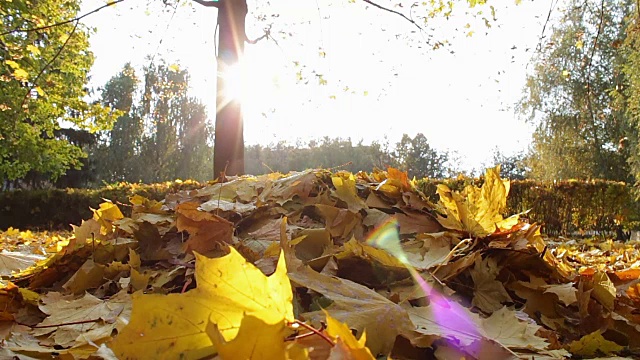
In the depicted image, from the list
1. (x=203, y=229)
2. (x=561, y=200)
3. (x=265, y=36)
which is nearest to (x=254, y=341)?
(x=203, y=229)

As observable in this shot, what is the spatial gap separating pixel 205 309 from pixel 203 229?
742mm

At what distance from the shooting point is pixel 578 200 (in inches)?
422

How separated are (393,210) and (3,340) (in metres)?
1.24

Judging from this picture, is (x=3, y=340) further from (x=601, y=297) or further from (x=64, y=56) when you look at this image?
(x=64, y=56)

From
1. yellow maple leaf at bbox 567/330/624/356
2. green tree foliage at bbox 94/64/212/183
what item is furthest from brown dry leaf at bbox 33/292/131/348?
green tree foliage at bbox 94/64/212/183

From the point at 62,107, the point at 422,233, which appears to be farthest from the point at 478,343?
the point at 62,107

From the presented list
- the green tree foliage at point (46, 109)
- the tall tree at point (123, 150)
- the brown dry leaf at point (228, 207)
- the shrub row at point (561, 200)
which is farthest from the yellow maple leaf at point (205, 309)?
the tall tree at point (123, 150)

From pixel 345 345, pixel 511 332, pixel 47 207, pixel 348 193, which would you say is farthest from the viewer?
pixel 47 207

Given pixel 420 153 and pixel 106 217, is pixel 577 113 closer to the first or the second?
pixel 420 153

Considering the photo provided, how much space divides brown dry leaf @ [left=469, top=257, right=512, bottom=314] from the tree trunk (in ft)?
22.1

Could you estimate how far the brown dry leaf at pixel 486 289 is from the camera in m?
1.30

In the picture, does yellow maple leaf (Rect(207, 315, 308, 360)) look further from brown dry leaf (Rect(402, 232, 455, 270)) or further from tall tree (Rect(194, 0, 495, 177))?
tall tree (Rect(194, 0, 495, 177))

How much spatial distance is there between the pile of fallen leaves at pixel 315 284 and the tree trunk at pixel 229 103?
619 cm

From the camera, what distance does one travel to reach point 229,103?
8.34 metres
